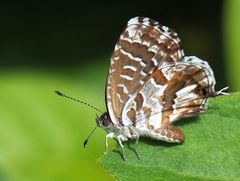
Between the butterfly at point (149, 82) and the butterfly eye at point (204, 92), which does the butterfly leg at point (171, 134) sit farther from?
the butterfly eye at point (204, 92)

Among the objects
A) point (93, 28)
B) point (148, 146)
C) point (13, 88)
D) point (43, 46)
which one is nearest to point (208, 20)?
point (93, 28)

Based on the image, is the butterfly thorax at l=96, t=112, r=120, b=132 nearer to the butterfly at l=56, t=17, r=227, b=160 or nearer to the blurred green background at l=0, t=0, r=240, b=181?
the butterfly at l=56, t=17, r=227, b=160

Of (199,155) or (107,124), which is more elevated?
(199,155)

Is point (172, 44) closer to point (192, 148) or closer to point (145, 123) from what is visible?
point (145, 123)

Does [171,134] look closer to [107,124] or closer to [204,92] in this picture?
[204,92]

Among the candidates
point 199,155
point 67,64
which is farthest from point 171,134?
point 67,64

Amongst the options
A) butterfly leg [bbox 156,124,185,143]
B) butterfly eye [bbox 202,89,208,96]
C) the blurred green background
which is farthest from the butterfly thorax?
butterfly eye [bbox 202,89,208,96]
